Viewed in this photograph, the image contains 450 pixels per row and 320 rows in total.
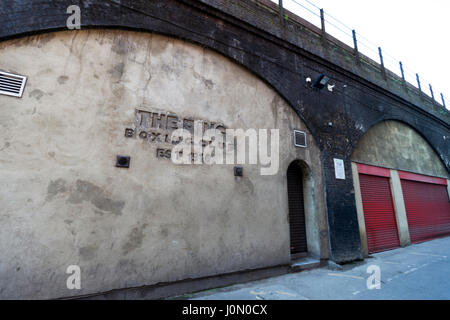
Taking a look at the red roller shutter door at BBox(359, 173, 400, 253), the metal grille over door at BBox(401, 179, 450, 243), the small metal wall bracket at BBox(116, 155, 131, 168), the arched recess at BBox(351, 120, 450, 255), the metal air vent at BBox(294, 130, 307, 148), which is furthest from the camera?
the metal grille over door at BBox(401, 179, 450, 243)

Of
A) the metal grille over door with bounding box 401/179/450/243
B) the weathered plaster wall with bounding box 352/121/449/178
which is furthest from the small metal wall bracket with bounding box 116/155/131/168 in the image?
the metal grille over door with bounding box 401/179/450/243

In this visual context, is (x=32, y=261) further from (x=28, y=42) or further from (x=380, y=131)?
(x=380, y=131)

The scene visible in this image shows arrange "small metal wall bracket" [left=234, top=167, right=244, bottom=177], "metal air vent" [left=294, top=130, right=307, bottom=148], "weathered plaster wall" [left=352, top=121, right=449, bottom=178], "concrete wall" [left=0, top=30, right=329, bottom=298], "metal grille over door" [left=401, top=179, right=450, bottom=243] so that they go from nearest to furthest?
"concrete wall" [left=0, top=30, right=329, bottom=298] → "small metal wall bracket" [left=234, top=167, right=244, bottom=177] → "metal air vent" [left=294, top=130, right=307, bottom=148] → "weathered plaster wall" [left=352, top=121, right=449, bottom=178] → "metal grille over door" [left=401, top=179, right=450, bottom=243]

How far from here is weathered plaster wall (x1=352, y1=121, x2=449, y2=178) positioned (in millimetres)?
7837

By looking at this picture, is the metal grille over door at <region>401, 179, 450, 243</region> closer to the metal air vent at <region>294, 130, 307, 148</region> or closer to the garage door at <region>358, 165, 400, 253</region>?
the garage door at <region>358, 165, 400, 253</region>

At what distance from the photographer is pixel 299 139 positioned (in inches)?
226

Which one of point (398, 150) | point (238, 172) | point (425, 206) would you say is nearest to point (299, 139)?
point (238, 172)

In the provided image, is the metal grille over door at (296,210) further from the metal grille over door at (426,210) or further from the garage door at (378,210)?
the metal grille over door at (426,210)

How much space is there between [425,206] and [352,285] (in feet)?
30.6

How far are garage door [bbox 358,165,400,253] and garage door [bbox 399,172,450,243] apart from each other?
1534 millimetres

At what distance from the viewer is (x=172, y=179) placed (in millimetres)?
3861

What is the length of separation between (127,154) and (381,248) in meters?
9.04
